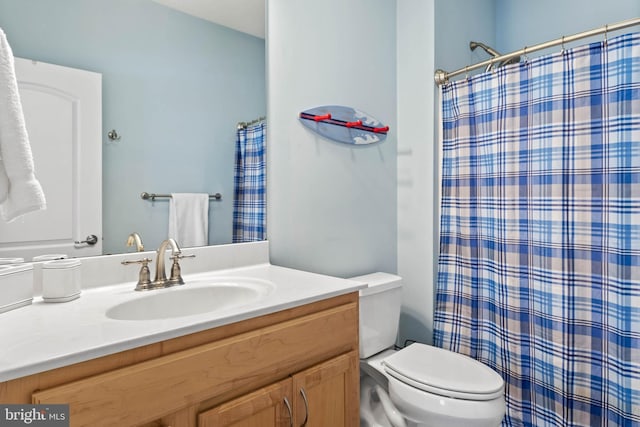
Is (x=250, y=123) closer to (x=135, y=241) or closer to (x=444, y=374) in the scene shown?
(x=135, y=241)

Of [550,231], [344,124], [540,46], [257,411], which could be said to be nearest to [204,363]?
[257,411]

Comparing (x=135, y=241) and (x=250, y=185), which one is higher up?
(x=250, y=185)

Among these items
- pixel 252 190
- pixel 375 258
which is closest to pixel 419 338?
pixel 375 258

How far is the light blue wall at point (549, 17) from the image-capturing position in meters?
1.89

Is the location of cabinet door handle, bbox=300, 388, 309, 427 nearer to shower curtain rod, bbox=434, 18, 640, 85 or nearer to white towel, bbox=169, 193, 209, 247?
white towel, bbox=169, 193, 209, 247

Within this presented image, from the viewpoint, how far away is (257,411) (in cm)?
96

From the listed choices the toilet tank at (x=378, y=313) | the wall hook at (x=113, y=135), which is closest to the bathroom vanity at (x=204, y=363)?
the toilet tank at (x=378, y=313)

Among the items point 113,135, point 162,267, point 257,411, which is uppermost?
point 113,135

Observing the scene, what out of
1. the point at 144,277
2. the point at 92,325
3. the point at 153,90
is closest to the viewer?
the point at 92,325

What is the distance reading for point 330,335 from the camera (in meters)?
1.14

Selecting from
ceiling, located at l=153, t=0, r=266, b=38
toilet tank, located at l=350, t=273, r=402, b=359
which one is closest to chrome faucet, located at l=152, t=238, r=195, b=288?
toilet tank, located at l=350, t=273, r=402, b=359

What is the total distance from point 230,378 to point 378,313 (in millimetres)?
894

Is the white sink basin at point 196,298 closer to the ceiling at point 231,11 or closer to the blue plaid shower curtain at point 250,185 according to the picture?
the blue plaid shower curtain at point 250,185

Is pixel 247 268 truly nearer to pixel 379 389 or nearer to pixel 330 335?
pixel 330 335
